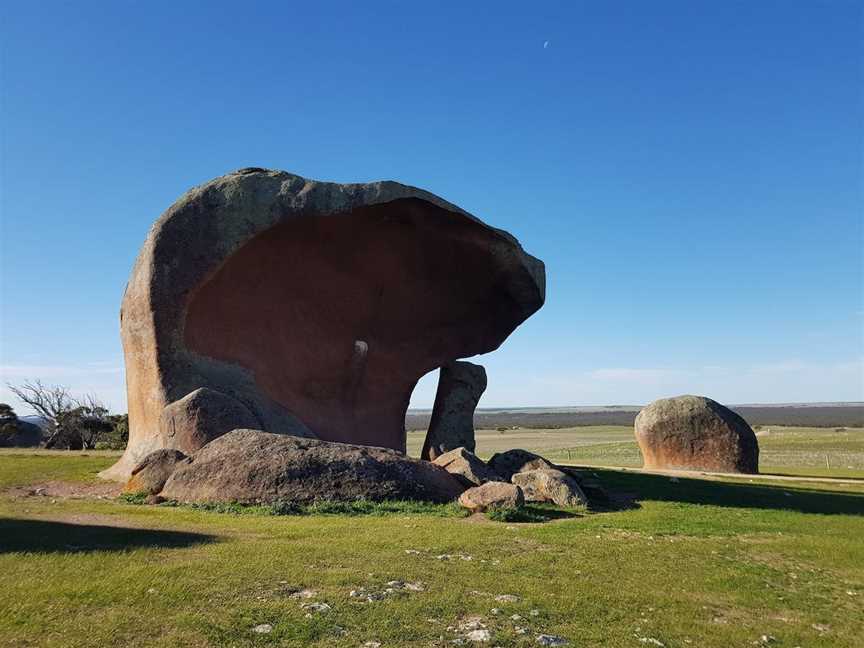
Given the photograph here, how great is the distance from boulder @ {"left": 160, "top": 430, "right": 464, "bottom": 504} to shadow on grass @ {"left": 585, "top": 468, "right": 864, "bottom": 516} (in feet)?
18.2

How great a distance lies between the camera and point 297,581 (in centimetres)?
615

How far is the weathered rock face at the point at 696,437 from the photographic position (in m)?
24.1

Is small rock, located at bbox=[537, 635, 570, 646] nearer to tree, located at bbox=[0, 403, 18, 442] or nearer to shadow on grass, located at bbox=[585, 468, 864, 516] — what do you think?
shadow on grass, located at bbox=[585, 468, 864, 516]

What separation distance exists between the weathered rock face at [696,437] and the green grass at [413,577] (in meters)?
13.5

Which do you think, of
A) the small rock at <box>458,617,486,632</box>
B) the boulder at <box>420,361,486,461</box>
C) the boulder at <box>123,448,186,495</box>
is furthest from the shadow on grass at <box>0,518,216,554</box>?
the boulder at <box>420,361,486,461</box>

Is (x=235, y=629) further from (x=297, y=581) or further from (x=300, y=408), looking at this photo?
(x=300, y=408)

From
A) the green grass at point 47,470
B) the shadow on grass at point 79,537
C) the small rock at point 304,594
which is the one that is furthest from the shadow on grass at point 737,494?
the green grass at point 47,470

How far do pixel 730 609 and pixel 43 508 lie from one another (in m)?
10.6

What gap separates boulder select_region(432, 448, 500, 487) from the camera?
13.6 meters

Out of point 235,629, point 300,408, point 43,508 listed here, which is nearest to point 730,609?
point 235,629

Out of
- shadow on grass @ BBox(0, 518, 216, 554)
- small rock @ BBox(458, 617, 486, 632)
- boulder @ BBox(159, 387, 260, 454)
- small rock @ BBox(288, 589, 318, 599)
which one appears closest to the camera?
small rock @ BBox(458, 617, 486, 632)

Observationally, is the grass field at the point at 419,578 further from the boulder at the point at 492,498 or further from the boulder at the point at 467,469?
the boulder at the point at 467,469

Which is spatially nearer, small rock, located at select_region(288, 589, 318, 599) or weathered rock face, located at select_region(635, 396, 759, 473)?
small rock, located at select_region(288, 589, 318, 599)

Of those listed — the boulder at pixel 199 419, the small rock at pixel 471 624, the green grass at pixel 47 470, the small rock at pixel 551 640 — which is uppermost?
the boulder at pixel 199 419
